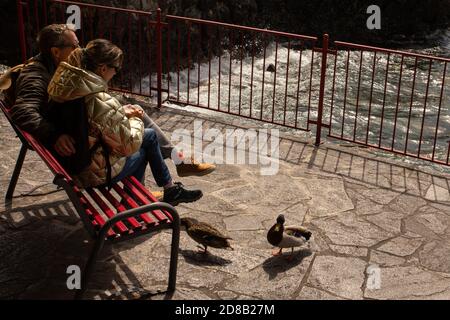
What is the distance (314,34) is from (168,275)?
1570 centimetres

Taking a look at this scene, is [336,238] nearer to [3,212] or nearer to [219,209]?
[219,209]

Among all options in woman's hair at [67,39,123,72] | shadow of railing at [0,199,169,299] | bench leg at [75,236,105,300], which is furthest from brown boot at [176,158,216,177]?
bench leg at [75,236,105,300]

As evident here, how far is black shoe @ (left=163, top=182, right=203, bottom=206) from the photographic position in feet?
20.0

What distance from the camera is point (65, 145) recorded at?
5039 millimetres

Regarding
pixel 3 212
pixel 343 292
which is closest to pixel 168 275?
pixel 343 292

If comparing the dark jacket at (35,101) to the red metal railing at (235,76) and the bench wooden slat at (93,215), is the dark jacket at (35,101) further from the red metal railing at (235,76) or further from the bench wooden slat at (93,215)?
the red metal railing at (235,76)

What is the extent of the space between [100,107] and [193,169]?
196cm

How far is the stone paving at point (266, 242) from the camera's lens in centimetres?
526

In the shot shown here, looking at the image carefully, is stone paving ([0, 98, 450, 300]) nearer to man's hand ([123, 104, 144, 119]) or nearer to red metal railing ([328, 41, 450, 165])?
man's hand ([123, 104, 144, 119])

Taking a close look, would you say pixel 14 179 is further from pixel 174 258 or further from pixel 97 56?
pixel 174 258

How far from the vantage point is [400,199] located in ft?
23.0

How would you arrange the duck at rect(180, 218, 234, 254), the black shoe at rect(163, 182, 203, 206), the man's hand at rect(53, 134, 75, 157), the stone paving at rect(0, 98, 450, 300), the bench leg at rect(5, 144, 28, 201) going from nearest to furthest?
the man's hand at rect(53, 134, 75, 157) → the stone paving at rect(0, 98, 450, 300) → the duck at rect(180, 218, 234, 254) → the black shoe at rect(163, 182, 203, 206) → the bench leg at rect(5, 144, 28, 201)

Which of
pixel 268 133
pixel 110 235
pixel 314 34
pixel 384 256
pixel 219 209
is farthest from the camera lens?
pixel 314 34

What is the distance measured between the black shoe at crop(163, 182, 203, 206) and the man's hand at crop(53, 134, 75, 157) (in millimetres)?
1224
